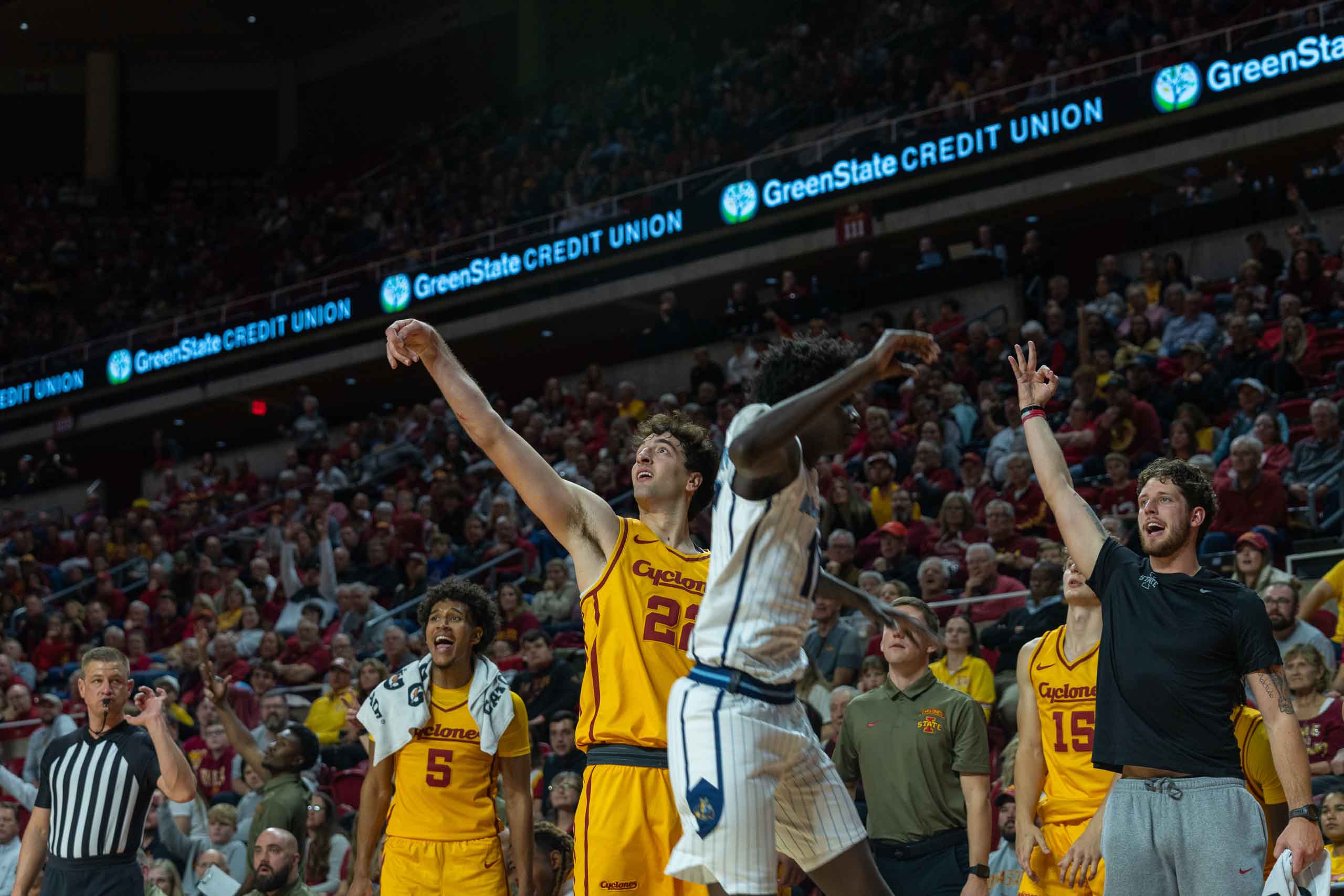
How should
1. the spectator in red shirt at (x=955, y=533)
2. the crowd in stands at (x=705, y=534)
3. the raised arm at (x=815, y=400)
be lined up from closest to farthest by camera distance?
the raised arm at (x=815, y=400) → the crowd in stands at (x=705, y=534) → the spectator in red shirt at (x=955, y=533)

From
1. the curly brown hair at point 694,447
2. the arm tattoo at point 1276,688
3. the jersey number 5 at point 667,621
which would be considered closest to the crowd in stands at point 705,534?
the curly brown hair at point 694,447

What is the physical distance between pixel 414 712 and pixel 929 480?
24.1ft

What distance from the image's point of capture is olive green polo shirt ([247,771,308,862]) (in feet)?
29.2

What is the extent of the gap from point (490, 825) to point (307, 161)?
28705 mm

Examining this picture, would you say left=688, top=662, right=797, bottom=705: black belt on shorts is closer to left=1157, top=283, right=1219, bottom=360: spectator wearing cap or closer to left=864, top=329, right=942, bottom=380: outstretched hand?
left=864, top=329, right=942, bottom=380: outstretched hand

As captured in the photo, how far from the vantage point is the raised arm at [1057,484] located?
5172 millimetres

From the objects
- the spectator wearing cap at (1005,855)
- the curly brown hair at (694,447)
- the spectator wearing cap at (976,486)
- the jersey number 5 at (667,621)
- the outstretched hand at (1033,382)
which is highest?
the spectator wearing cap at (976,486)

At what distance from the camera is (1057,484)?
5.20 m

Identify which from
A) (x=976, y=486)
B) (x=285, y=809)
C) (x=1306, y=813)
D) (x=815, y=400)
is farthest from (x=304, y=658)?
(x=815, y=400)

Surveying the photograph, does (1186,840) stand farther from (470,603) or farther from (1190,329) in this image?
(1190,329)

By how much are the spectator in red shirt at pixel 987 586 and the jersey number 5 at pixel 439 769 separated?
15.6 ft

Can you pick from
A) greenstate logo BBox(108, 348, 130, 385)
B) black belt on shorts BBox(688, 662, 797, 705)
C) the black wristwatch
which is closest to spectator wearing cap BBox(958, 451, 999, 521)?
the black wristwatch

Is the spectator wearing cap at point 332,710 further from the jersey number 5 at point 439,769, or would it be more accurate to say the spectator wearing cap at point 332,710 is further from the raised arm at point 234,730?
the jersey number 5 at point 439,769

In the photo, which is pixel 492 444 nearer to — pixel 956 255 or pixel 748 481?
pixel 748 481
